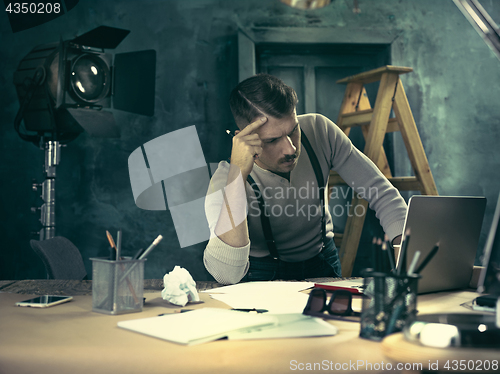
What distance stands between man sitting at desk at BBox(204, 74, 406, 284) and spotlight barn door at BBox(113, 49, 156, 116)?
1.24m

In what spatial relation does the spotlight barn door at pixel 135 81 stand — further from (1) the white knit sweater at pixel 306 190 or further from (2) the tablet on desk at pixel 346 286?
(2) the tablet on desk at pixel 346 286

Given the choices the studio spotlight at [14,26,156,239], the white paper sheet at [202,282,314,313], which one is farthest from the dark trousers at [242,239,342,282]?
the studio spotlight at [14,26,156,239]

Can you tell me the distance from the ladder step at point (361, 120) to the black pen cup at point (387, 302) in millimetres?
2127

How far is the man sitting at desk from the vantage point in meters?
1.43

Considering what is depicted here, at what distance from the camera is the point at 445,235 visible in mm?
909

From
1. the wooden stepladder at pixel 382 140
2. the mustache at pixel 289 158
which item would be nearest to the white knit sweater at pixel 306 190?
the mustache at pixel 289 158

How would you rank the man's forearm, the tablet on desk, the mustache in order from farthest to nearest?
the mustache → the man's forearm → the tablet on desk

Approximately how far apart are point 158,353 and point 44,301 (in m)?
0.44

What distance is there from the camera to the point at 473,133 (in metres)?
3.19

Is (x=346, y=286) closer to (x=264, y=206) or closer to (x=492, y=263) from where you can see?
(x=492, y=263)

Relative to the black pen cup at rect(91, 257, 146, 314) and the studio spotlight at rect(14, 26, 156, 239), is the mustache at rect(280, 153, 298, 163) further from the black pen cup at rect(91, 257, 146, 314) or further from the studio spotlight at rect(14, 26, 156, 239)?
the studio spotlight at rect(14, 26, 156, 239)

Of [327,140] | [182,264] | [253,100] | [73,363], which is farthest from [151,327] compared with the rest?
[182,264]

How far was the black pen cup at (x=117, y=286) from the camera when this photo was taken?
79 centimetres

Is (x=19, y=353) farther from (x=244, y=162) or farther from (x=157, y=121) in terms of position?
(x=157, y=121)
